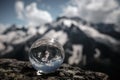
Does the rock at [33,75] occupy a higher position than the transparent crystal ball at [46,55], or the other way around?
the transparent crystal ball at [46,55]

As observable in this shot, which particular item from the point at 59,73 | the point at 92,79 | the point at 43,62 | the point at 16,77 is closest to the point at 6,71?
the point at 16,77

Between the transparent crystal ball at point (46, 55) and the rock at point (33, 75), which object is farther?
the transparent crystal ball at point (46, 55)

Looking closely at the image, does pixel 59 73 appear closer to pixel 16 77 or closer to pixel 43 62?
pixel 43 62

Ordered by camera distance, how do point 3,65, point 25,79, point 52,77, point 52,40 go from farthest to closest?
point 3,65, point 52,40, point 52,77, point 25,79

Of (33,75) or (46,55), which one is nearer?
(33,75)

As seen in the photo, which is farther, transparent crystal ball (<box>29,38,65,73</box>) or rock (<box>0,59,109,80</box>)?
transparent crystal ball (<box>29,38,65,73</box>)

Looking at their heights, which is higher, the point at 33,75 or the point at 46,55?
the point at 46,55

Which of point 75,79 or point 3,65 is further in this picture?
point 3,65

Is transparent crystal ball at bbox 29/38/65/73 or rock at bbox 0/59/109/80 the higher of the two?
transparent crystal ball at bbox 29/38/65/73
